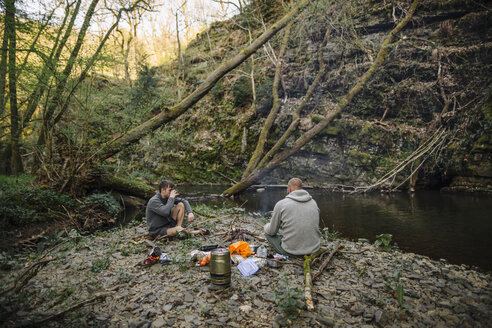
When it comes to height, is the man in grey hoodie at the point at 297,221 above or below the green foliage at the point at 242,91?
below

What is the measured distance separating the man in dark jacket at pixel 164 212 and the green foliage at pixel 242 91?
16.0m

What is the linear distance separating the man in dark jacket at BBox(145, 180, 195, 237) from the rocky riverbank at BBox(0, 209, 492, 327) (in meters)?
0.87

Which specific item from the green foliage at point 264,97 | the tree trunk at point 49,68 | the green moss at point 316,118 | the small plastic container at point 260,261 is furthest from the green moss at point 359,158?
the tree trunk at point 49,68

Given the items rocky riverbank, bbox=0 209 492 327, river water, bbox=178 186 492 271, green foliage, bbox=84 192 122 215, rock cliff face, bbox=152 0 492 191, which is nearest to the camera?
rocky riverbank, bbox=0 209 492 327

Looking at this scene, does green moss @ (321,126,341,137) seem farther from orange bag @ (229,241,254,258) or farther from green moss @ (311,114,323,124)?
orange bag @ (229,241,254,258)

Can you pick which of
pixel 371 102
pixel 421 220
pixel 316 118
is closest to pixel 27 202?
pixel 421 220

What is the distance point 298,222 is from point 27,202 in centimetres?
773

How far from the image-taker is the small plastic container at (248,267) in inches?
159

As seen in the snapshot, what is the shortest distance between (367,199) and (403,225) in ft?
15.7

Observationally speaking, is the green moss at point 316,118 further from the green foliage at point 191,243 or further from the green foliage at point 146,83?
the green foliage at point 191,243

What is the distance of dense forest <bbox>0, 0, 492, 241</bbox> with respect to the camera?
8047 mm

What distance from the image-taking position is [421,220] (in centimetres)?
826

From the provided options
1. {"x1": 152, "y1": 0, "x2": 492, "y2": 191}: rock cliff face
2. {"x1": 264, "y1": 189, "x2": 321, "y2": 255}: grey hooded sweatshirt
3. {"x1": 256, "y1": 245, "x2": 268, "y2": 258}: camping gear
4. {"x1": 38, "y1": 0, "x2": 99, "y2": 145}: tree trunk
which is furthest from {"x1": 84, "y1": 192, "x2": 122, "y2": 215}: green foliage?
{"x1": 152, "y1": 0, "x2": 492, "y2": 191}: rock cliff face

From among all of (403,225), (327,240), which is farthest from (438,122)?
(327,240)
